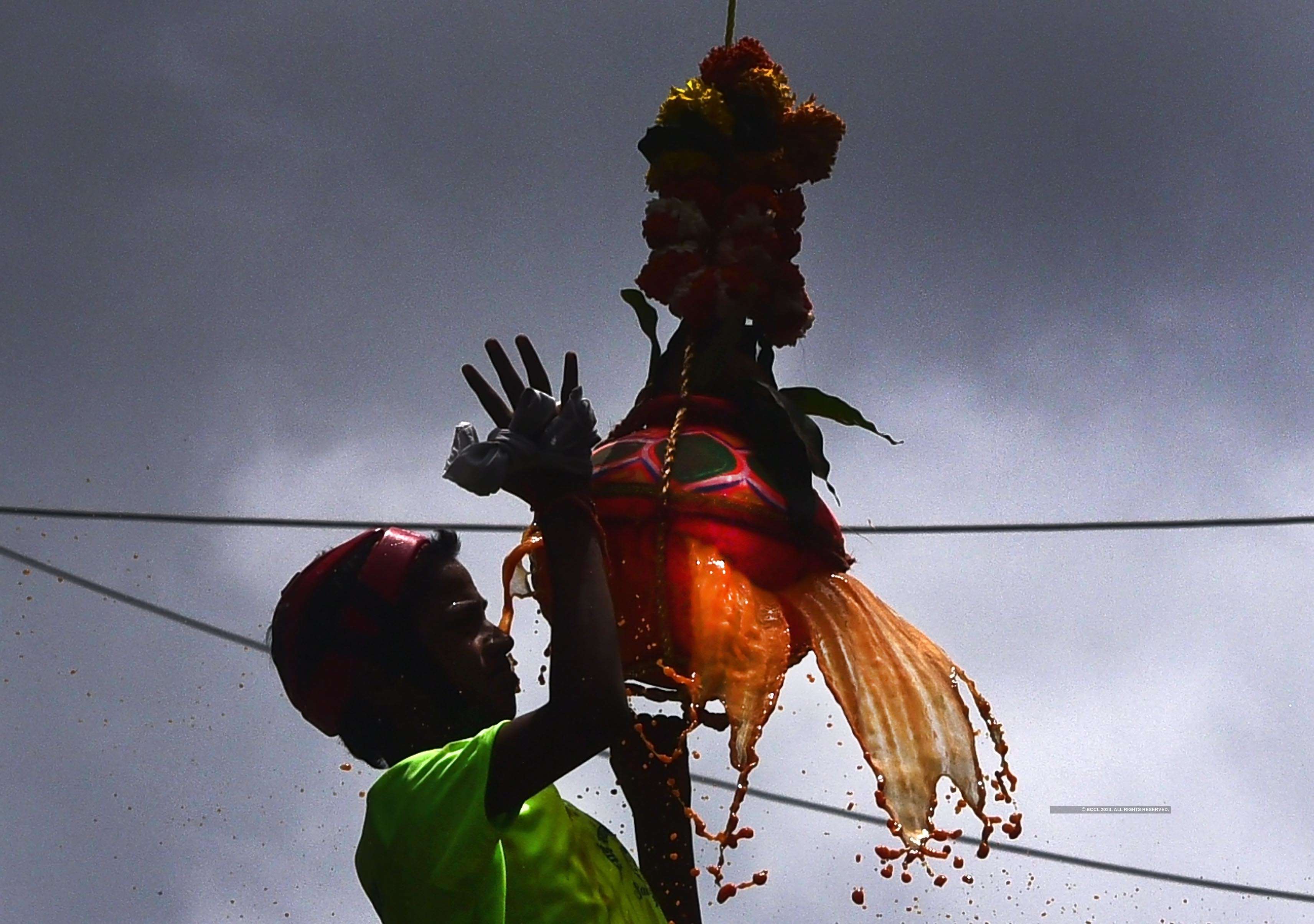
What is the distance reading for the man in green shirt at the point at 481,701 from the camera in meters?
2.38

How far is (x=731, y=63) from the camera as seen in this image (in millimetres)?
3584

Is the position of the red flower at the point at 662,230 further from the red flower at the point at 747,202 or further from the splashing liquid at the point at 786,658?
the splashing liquid at the point at 786,658

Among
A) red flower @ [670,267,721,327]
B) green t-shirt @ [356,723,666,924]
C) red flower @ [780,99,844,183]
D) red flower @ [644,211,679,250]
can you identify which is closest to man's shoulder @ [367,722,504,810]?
green t-shirt @ [356,723,666,924]

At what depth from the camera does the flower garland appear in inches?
136

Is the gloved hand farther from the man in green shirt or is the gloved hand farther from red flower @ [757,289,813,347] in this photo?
red flower @ [757,289,813,347]

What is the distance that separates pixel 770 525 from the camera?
3.15 metres

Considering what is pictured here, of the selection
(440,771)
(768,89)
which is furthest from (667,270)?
(440,771)

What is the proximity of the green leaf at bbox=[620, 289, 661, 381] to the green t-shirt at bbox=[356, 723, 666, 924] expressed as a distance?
1224mm

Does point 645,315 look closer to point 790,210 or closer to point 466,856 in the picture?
point 790,210

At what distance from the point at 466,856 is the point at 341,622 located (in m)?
0.59

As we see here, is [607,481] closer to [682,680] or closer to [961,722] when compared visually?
[682,680]

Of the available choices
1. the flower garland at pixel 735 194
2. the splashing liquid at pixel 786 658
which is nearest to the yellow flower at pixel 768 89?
the flower garland at pixel 735 194

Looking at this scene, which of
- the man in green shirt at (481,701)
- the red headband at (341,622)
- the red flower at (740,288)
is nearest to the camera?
the man in green shirt at (481,701)

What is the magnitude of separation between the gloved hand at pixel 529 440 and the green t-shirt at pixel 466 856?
39 cm
